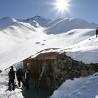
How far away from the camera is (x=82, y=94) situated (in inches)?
570

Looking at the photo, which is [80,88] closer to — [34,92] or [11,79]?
[34,92]

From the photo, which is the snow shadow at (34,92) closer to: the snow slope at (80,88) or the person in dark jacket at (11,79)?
the person in dark jacket at (11,79)

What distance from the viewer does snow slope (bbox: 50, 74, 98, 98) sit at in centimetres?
1442

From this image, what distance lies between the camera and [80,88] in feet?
50.4

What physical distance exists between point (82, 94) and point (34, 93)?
7.30m

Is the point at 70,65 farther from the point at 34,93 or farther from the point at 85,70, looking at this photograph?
the point at 34,93

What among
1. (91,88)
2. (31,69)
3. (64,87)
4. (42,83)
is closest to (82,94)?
(91,88)

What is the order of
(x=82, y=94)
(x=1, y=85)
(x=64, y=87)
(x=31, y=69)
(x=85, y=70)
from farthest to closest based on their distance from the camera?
(x=1, y=85) → (x=31, y=69) → (x=85, y=70) → (x=64, y=87) → (x=82, y=94)

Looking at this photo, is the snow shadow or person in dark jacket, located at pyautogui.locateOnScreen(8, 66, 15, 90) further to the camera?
person in dark jacket, located at pyautogui.locateOnScreen(8, 66, 15, 90)

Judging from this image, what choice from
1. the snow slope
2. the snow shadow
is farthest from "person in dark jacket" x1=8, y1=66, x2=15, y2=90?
the snow slope

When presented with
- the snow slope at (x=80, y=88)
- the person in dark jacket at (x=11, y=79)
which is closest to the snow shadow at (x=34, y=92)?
the person in dark jacket at (x=11, y=79)

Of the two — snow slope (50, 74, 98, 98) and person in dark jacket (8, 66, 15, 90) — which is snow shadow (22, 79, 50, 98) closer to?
person in dark jacket (8, 66, 15, 90)

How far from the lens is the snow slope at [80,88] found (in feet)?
47.3

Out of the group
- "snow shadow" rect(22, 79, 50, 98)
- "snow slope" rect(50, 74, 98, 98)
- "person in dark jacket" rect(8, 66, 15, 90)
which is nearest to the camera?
"snow slope" rect(50, 74, 98, 98)
